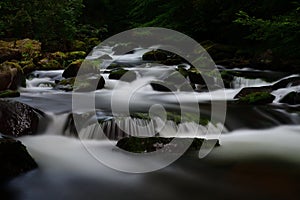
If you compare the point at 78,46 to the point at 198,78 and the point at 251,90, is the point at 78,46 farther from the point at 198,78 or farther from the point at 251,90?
the point at 251,90

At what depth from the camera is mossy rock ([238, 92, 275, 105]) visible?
7.37 m

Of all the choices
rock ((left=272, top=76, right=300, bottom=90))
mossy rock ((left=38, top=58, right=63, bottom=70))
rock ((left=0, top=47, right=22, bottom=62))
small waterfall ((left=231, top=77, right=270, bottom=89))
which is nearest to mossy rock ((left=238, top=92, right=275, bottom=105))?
rock ((left=272, top=76, right=300, bottom=90))

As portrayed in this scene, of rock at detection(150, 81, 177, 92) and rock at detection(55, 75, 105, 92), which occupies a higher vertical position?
rock at detection(55, 75, 105, 92)

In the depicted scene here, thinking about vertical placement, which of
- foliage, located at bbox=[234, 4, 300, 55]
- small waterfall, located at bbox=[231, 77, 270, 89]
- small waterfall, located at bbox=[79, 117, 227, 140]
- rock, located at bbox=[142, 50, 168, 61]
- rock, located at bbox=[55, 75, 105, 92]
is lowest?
rock, located at bbox=[142, 50, 168, 61]

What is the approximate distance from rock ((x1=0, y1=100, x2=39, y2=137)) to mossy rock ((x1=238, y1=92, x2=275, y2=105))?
4.45m

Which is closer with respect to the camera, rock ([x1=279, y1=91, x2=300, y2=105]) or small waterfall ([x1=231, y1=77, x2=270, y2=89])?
rock ([x1=279, y1=91, x2=300, y2=105])

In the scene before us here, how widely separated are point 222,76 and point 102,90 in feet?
11.1

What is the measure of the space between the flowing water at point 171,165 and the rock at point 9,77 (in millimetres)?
995

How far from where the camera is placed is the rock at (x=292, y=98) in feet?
24.7

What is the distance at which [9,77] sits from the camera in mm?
8289

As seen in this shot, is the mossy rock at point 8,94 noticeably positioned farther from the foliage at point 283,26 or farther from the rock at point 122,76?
the foliage at point 283,26

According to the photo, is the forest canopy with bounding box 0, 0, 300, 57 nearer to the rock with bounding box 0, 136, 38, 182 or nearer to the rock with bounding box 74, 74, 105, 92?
the rock with bounding box 74, 74, 105, 92

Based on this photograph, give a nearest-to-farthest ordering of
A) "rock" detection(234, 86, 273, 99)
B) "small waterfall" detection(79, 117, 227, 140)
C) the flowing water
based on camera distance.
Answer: the flowing water, "small waterfall" detection(79, 117, 227, 140), "rock" detection(234, 86, 273, 99)

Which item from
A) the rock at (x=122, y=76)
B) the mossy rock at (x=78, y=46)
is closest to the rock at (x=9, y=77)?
the rock at (x=122, y=76)
